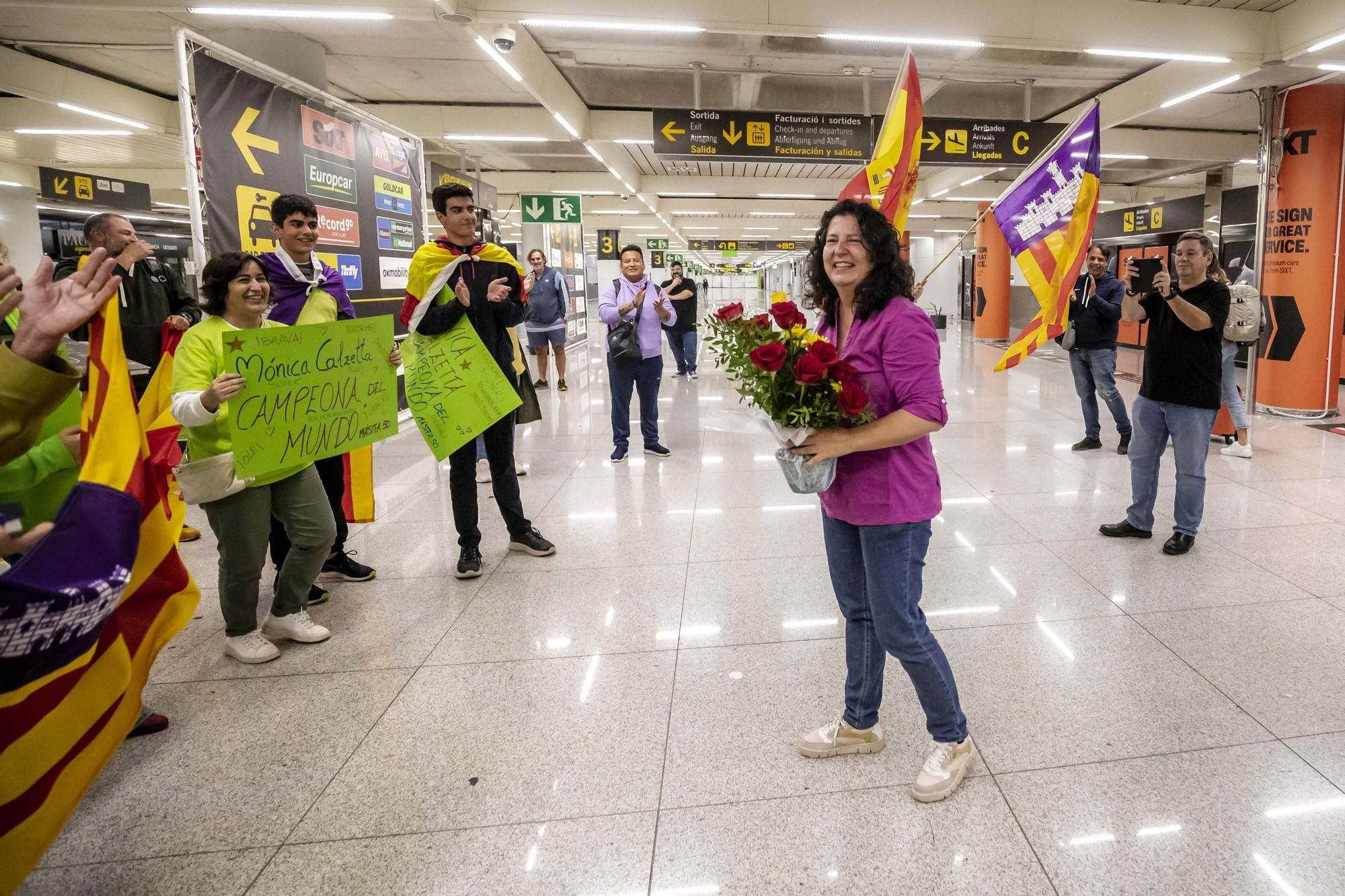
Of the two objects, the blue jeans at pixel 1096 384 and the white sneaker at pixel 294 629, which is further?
the blue jeans at pixel 1096 384

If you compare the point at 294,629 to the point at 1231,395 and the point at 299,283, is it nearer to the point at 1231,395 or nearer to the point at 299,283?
Result: the point at 299,283

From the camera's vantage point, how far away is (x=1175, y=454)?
13.0 feet

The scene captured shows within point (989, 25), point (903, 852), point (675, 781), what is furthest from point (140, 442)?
point (989, 25)

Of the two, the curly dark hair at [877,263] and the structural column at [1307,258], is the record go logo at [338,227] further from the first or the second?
the structural column at [1307,258]

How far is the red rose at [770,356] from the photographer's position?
1.80 metres

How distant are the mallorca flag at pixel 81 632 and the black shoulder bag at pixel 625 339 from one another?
4.65 metres

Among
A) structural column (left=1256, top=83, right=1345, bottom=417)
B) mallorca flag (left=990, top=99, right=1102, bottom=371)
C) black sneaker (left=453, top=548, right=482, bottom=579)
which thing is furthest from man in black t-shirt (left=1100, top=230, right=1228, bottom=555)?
structural column (left=1256, top=83, right=1345, bottom=417)

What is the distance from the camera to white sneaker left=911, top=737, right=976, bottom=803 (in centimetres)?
208

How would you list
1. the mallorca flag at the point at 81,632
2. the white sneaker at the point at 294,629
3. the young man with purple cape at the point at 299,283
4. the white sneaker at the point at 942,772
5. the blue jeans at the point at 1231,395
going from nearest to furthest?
1. the mallorca flag at the point at 81,632
2. the white sneaker at the point at 942,772
3. the white sneaker at the point at 294,629
4. the young man with purple cape at the point at 299,283
5. the blue jeans at the point at 1231,395

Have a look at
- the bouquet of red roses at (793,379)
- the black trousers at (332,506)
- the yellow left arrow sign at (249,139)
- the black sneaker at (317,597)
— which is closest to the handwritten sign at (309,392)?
the black trousers at (332,506)

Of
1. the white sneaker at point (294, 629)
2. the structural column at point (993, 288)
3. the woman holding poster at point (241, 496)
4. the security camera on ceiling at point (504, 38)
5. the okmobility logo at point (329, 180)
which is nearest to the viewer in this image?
the woman holding poster at point (241, 496)

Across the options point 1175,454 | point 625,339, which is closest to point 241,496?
point 625,339

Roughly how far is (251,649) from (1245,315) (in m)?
7.03

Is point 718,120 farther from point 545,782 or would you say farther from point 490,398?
point 545,782
